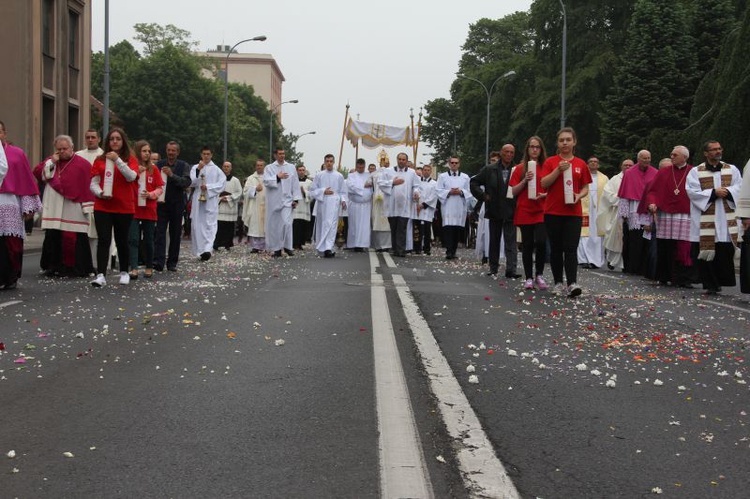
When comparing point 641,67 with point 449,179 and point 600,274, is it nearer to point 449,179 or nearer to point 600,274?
point 449,179

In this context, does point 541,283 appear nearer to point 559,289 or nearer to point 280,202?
point 559,289

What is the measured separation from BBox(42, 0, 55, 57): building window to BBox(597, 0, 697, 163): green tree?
23.2 m

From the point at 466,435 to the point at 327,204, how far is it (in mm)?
18667

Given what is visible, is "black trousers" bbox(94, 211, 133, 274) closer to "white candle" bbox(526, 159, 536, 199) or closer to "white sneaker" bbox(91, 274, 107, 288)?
"white sneaker" bbox(91, 274, 107, 288)

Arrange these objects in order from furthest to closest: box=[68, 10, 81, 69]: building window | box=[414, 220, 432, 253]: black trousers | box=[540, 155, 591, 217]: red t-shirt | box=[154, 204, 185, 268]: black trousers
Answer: box=[68, 10, 81, 69]: building window < box=[414, 220, 432, 253]: black trousers < box=[154, 204, 185, 268]: black trousers < box=[540, 155, 591, 217]: red t-shirt

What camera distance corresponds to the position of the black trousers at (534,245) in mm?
12945

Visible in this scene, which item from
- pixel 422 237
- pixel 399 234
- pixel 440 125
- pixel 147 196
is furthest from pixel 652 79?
pixel 440 125

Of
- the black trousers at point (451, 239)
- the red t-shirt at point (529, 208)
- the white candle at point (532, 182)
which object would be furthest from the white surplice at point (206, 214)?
the white candle at point (532, 182)

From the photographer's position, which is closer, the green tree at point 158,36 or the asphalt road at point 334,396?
the asphalt road at point 334,396

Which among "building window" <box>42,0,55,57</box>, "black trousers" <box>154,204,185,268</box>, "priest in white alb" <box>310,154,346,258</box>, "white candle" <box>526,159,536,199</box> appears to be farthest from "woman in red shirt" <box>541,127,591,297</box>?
"building window" <box>42,0,55,57</box>

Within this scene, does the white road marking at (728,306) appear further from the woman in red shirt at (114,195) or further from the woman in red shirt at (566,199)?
the woman in red shirt at (114,195)

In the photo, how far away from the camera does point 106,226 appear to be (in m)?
12.8

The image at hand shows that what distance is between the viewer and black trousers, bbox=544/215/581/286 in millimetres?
12008

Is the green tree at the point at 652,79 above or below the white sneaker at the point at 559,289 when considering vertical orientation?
above
